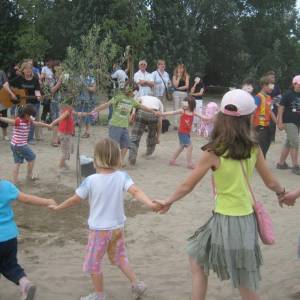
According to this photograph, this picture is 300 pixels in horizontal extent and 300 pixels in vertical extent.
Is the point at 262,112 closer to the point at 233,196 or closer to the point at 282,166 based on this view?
the point at 282,166

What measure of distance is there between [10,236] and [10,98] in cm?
817

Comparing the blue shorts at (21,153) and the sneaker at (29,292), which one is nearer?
the sneaker at (29,292)

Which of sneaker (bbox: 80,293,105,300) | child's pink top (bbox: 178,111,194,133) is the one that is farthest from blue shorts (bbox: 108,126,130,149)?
sneaker (bbox: 80,293,105,300)

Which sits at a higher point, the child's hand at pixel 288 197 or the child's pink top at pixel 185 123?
the child's hand at pixel 288 197

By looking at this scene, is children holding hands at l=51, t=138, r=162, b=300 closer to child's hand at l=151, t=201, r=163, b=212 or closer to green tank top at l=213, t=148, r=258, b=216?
child's hand at l=151, t=201, r=163, b=212

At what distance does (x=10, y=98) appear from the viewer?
455 inches

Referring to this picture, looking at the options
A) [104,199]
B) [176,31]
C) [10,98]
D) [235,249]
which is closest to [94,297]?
[104,199]

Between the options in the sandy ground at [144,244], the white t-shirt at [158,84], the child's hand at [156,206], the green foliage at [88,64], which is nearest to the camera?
the child's hand at [156,206]

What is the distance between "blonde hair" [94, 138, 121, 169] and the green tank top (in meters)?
0.86

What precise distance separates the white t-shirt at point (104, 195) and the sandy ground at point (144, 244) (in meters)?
0.81

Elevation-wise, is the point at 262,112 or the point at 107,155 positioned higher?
the point at 107,155

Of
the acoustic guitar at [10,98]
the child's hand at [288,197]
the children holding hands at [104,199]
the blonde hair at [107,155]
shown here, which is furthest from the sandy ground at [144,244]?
Answer: the acoustic guitar at [10,98]

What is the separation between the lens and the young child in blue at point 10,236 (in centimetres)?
385

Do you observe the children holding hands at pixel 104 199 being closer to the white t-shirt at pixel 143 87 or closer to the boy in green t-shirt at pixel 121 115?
the boy in green t-shirt at pixel 121 115
